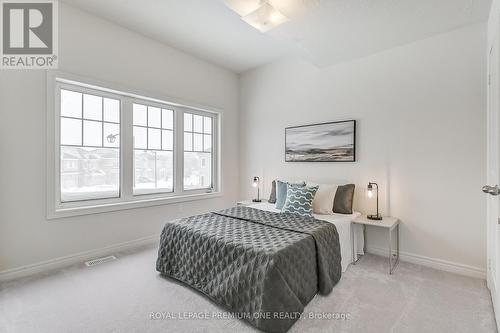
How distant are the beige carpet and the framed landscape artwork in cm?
149

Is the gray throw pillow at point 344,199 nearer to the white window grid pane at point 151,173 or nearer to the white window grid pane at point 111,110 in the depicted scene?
the white window grid pane at point 151,173

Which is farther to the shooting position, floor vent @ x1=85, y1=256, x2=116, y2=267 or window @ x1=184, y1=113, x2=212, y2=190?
window @ x1=184, y1=113, x2=212, y2=190

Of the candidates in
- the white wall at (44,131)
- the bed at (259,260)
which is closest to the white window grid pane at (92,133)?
the white wall at (44,131)

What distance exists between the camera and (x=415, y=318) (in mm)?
1829

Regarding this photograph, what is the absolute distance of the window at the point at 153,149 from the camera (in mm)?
3434

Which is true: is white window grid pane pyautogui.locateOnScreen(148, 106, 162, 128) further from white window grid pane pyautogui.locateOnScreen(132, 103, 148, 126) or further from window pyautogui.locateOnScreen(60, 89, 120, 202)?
window pyautogui.locateOnScreen(60, 89, 120, 202)

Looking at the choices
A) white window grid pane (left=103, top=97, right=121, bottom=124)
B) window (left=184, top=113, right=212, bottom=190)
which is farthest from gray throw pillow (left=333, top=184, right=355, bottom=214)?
white window grid pane (left=103, top=97, right=121, bottom=124)

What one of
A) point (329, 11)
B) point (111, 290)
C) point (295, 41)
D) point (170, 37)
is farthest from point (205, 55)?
point (111, 290)

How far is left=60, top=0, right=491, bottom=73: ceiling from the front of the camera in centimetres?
223

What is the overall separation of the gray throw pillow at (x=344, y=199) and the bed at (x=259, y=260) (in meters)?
0.25

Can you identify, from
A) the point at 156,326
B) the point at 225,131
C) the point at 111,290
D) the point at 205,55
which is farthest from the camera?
the point at 225,131

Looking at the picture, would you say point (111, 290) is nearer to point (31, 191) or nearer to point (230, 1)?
point (31, 191)

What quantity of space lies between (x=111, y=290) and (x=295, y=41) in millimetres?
3110

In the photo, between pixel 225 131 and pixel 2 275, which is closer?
pixel 2 275
